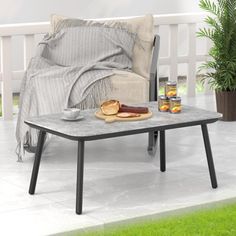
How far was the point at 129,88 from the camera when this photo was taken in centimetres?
516

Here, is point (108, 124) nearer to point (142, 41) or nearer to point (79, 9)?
point (142, 41)

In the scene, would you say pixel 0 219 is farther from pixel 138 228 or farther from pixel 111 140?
pixel 111 140

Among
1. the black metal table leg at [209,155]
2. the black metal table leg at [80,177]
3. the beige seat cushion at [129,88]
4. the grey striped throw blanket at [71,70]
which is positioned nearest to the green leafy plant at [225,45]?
the grey striped throw blanket at [71,70]

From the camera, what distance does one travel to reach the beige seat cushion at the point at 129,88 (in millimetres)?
5145

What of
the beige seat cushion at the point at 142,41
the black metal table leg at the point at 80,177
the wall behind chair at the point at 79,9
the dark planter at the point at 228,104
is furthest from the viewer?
the wall behind chair at the point at 79,9

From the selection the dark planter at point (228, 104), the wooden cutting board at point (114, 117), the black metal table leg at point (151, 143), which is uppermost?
the wooden cutting board at point (114, 117)

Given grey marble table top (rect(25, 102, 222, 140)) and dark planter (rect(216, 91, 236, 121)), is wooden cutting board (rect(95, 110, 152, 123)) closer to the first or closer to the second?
grey marble table top (rect(25, 102, 222, 140))

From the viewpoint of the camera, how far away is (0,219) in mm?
3875

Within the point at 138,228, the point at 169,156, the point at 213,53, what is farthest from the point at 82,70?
the point at 138,228

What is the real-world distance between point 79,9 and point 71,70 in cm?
338

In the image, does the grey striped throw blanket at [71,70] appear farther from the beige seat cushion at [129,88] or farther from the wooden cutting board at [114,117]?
the wooden cutting board at [114,117]

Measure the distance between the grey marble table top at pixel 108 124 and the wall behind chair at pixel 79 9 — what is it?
13.0 feet

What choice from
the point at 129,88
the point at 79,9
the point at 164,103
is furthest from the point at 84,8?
the point at 164,103

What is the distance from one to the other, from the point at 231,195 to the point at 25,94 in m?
1.50
